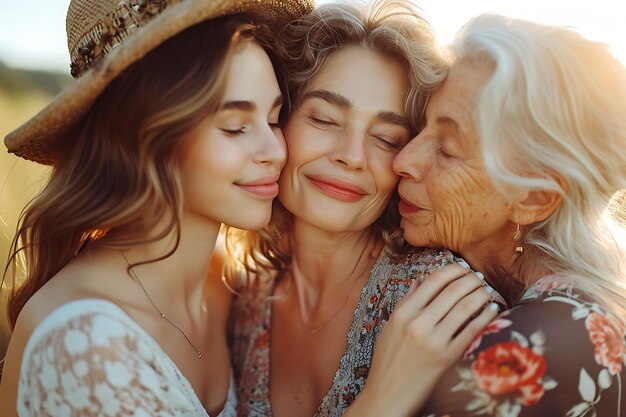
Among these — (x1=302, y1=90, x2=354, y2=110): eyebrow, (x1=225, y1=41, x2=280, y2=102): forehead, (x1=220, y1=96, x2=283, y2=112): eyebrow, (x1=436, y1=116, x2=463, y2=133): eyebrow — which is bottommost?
(x1=436, y1=116, x2=463, y2=133): eyebrow

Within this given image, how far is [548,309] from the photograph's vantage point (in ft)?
6.04

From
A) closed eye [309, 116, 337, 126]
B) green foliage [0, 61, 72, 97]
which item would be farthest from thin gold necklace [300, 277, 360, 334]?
green foliage [0, 61, 72, 97]

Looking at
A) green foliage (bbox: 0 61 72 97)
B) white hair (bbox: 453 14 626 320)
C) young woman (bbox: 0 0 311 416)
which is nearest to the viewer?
young woman (bbox: 0 0 311 416)

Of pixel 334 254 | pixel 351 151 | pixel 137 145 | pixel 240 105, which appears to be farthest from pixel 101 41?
pixel 334 254

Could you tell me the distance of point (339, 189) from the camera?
8.20 ft

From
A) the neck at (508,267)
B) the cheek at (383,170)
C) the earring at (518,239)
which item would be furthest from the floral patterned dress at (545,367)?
the cheek at (383,170)

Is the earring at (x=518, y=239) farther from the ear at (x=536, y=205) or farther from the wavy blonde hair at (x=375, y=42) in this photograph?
the wavy blonde hair at (x=375, y=42)

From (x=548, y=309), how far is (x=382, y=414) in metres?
0.62

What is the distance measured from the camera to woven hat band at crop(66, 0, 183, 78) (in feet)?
6.68

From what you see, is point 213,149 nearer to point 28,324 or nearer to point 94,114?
point 94,114

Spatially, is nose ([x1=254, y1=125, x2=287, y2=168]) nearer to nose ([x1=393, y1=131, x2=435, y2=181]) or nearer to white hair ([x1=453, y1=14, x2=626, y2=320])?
nose ([x1=393, y1=131, x2=435, y2=181])

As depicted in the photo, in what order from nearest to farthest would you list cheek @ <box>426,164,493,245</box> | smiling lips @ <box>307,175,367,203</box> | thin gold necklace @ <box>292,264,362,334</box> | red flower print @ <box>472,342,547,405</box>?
red flower print @ <box>472,342,547,405</box>, cheek @ <box>426,164,493,245</box>, smiling lips @ <box>307,175,367,203</box>, thin gold necklace @ <box>292,264,362,334</box>

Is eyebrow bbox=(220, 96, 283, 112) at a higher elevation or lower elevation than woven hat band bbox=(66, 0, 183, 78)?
lower

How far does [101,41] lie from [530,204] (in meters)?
1.56
